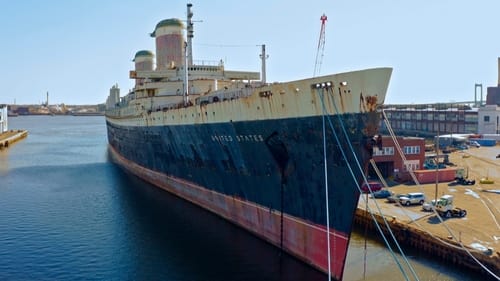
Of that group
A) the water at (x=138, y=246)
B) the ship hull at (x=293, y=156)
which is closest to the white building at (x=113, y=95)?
the water at (x=138, y=246)

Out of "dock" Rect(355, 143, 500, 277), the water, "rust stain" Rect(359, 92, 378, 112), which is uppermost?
"rust stain" Rect(359, 92, 378, 112)

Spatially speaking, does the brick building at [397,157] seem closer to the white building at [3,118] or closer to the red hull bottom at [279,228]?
the red hull bottom at [279,228]

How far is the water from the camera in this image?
619 inches

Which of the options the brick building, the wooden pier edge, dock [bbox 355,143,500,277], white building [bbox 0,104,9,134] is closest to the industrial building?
the brick building

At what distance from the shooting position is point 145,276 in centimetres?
1566

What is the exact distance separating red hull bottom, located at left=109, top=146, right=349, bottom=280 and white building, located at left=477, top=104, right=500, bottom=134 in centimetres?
4793

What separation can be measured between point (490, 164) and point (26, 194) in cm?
3750

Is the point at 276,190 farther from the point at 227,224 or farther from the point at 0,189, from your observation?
the point at 0,189

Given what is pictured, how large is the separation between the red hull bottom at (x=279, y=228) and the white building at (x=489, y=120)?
1887 inches

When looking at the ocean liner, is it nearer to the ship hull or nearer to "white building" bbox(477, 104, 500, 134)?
the ship hull

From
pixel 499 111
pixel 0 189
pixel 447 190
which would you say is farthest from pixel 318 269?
pixel 499 111

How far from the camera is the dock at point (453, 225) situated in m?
16.6

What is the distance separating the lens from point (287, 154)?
1571cm

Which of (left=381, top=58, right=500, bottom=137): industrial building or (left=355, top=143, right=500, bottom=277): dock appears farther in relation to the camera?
(left=381, top=58, right=500, bottom=137): industrial building
